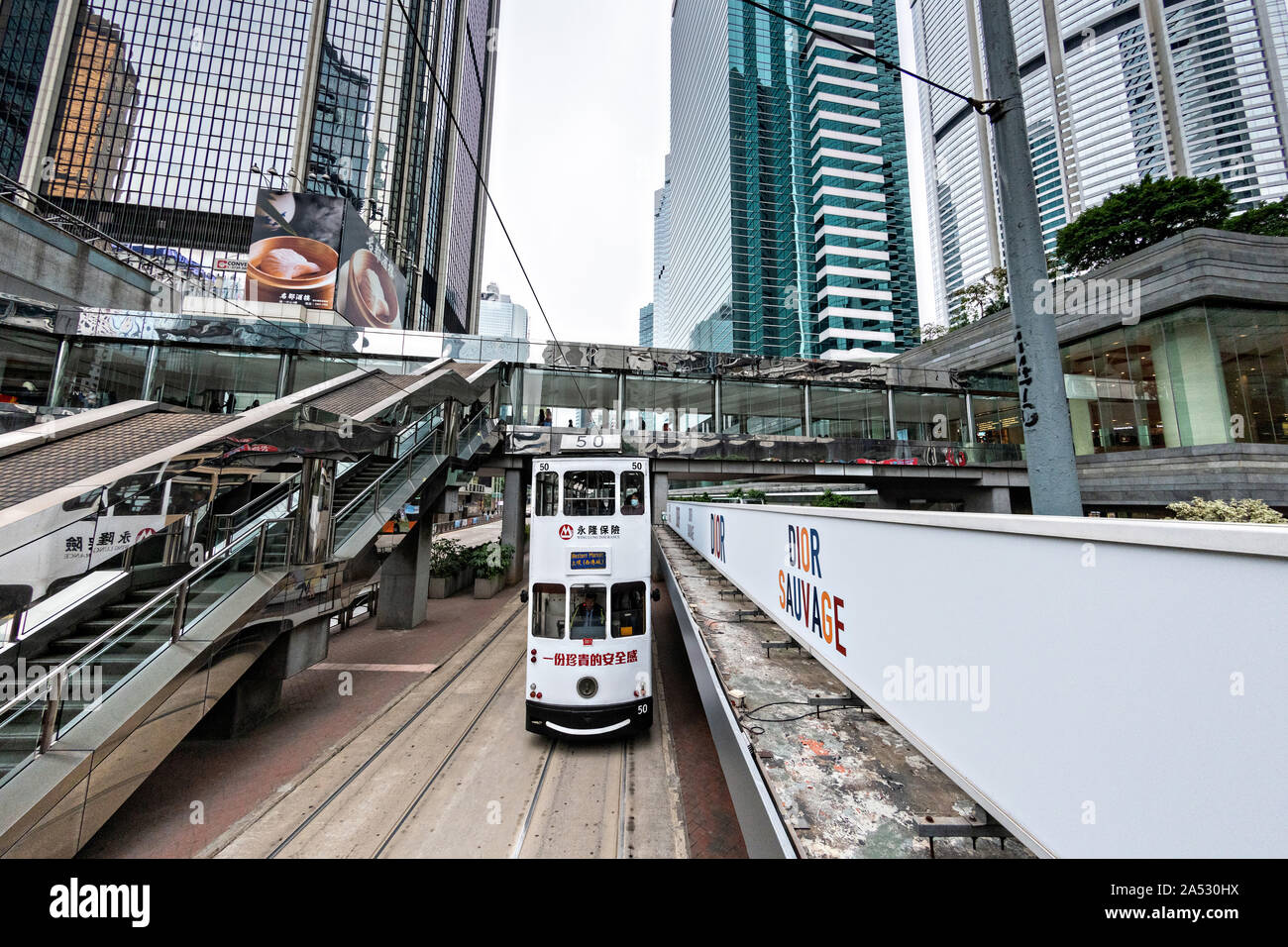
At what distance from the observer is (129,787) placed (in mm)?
4930

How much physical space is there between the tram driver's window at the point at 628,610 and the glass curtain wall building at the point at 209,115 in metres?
56.1

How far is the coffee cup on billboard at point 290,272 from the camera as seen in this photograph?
27.7 metres

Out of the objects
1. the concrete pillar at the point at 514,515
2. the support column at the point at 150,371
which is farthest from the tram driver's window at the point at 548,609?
the support column at the point at 150,371

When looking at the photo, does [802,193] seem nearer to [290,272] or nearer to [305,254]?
[305,254]

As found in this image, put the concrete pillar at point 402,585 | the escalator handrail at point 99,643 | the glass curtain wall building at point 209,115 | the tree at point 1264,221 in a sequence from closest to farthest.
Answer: the escalator handrail at point 99,643 → the concrete pillar at point 402,585 → the tree at point 1264,221 → the glass curtain wall building at point 209,115

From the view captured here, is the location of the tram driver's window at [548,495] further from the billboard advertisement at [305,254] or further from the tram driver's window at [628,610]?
the billboard advertisement at [305,254]

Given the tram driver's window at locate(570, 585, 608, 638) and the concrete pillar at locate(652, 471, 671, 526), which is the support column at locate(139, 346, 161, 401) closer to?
the concrete pillar at locate(652, 471, 671, 526)

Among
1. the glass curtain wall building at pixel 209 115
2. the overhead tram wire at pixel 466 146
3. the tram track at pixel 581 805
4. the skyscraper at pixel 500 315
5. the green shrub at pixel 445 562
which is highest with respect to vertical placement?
the skyscraper at pixel 500 315

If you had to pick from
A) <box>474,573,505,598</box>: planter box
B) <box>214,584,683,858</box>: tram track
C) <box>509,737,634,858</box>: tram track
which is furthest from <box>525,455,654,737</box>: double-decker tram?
<box>474,573,505,598</box>: planter box

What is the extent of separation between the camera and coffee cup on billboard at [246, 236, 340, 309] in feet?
91.0

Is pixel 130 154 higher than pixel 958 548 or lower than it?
higher

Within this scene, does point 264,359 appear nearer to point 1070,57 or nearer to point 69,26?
point 69,26

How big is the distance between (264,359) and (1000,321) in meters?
38.5
